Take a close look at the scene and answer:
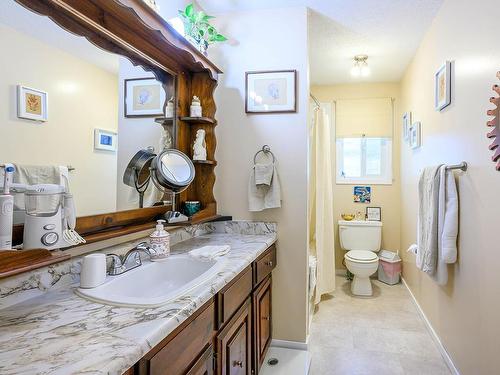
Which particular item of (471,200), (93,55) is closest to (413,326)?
(471,200)

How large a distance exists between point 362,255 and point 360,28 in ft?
7.38

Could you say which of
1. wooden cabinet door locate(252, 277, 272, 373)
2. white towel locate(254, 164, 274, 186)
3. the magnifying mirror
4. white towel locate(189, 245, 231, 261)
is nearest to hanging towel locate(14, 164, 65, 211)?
the magnifying mirror

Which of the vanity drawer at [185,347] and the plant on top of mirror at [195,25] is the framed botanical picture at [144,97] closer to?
the plant on top of mirror at [195,25]

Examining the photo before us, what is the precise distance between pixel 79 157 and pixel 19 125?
0.83ft

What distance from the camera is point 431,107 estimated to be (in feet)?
8.26

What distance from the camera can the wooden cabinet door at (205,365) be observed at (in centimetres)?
104

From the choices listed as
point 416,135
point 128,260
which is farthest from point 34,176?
point 416,135

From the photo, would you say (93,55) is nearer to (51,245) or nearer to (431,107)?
(51,245)

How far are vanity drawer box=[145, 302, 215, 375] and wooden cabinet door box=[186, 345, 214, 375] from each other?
20mm

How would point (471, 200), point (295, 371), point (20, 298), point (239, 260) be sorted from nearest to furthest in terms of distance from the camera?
point (20, 298) → point (239, 260) → point (471, 200) → point (295, 371)

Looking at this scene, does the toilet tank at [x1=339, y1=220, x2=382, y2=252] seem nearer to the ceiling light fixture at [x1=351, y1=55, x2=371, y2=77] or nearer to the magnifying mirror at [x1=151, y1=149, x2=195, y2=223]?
the ceiling light fixture at [x1=351, y1=55, x2=371, y2=77]

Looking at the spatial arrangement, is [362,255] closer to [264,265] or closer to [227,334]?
[264,265]

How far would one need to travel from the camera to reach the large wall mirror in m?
1.00

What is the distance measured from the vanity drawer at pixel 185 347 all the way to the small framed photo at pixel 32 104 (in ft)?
2.82
